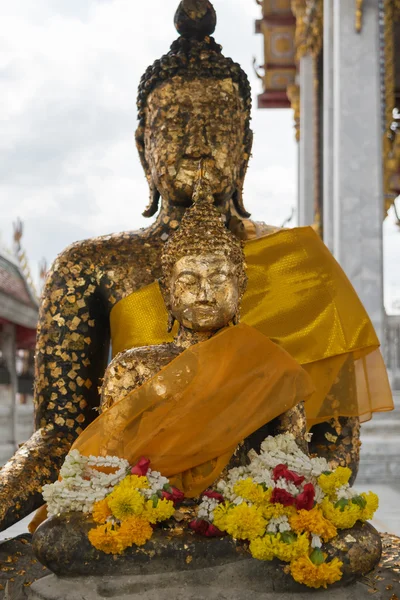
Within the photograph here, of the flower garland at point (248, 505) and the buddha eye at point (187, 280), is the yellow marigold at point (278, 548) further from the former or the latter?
the buddha eye at point (187, 280)

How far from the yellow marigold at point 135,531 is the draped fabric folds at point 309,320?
898 mm

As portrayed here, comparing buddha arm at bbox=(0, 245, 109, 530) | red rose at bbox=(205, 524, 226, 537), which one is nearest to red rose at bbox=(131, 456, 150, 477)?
red rose at bbox=(205, 524, 226, 537)

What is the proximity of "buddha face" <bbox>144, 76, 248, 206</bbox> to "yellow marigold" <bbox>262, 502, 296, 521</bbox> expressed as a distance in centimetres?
118

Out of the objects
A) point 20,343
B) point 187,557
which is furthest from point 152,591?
point 20,343

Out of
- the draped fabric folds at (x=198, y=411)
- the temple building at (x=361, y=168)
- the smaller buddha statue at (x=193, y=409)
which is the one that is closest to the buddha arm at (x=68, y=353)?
the smaller buddha statue at (x=193, y=409)

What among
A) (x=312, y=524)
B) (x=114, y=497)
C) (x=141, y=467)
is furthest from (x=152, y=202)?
(x=312, y=524)

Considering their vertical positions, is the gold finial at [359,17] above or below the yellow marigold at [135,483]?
above

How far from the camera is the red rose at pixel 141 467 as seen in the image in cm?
218

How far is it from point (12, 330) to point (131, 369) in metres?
10.1

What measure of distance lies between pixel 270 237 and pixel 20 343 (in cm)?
1160

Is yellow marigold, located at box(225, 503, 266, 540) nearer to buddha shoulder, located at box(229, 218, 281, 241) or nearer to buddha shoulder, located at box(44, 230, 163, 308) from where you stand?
buddha shoulder, located at box(44, 230, 163, 308)

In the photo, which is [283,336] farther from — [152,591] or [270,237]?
[152,591]

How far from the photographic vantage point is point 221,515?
215 cm

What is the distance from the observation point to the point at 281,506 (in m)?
2.15
